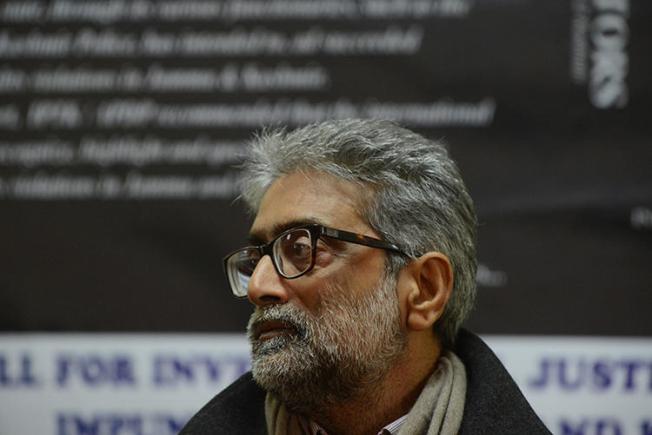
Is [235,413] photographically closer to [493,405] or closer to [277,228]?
[277,228]

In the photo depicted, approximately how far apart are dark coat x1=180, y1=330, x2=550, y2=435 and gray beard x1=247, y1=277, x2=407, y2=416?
163 mm

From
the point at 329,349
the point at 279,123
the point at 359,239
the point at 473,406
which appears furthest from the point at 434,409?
the point at 279,123

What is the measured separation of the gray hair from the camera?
1.63 m

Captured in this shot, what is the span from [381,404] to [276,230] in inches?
14.9

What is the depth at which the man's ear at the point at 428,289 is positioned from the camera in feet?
5.41

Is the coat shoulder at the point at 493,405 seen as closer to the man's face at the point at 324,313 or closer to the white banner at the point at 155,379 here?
the man's face at the point at 324,313

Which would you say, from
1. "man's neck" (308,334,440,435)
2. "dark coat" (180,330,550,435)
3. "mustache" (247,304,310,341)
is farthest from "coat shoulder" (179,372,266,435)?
"mustache" (247,304,310,341)

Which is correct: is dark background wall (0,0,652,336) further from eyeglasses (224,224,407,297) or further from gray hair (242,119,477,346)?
eyeglasses (224,224,407,297)

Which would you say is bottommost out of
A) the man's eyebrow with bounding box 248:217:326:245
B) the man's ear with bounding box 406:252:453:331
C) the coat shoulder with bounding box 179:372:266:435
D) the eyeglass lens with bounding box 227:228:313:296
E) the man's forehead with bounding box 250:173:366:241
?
the coat shoulder with bounding box 179:372:266:435

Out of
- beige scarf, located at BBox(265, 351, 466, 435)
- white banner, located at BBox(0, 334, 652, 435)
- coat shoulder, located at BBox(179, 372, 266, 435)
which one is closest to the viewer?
beige scarf, located at BBox(265, 351, 466, 435)

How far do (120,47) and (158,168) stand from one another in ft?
1.15

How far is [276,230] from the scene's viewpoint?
5.33ft

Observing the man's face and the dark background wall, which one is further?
the dark background wall

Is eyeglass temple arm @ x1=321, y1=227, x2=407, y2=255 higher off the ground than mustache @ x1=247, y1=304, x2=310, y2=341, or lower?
higher
